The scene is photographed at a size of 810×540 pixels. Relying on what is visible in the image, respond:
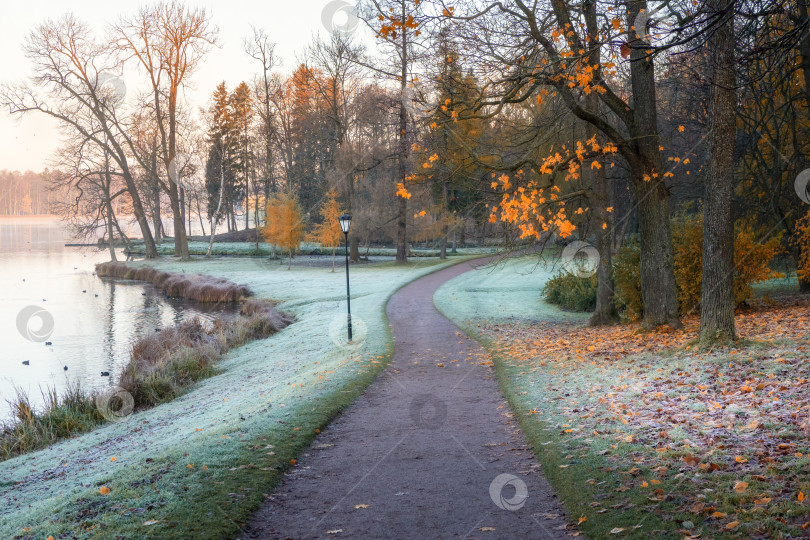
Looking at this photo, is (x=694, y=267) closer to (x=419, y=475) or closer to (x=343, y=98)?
(x=419, y=475)

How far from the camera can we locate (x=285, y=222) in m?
40.2

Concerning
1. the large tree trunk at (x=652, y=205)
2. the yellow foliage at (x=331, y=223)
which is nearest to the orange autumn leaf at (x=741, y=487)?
the large tree trunk at (x=652, y=205)

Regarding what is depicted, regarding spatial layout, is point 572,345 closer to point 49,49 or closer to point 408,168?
point 408,168

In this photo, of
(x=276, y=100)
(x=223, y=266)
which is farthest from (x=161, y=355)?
(x=276, y=100)

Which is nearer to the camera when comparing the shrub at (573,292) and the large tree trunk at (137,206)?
the shrub at (573,292)

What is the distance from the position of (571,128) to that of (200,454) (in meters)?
13.2
